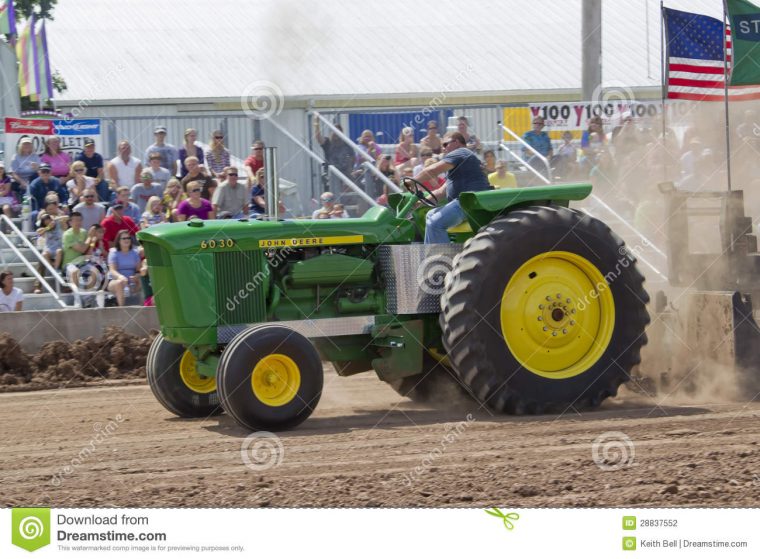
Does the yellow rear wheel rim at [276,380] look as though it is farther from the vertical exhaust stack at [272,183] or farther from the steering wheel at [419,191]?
the steering wheel at [419,191]

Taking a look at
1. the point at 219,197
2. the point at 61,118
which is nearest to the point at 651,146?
the point at 219,197

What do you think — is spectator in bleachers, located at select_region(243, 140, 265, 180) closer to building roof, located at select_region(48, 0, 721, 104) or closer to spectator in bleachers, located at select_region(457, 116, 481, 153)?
spectator in bleachers, located at select_region(457, 116, 481, 153)

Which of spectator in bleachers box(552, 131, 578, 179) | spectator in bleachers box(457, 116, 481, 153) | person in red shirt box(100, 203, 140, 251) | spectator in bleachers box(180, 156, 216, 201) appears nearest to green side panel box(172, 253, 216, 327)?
person in red shirt box(100, 203, 140, 251)

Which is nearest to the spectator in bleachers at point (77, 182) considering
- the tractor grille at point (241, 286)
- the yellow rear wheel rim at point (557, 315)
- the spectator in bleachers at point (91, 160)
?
the spectator in bleachers at point (91, 160)

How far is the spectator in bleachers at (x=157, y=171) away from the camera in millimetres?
13422

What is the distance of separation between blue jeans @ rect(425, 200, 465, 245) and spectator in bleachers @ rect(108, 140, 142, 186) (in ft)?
19.7

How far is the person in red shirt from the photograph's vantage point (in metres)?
12.4

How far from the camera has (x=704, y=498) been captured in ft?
18.7

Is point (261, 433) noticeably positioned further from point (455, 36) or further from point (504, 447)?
point (455, 36)

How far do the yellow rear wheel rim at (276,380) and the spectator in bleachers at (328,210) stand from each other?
4501mm

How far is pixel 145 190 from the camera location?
43.6 feet

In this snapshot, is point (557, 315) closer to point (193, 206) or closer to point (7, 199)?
point (193, 206)
